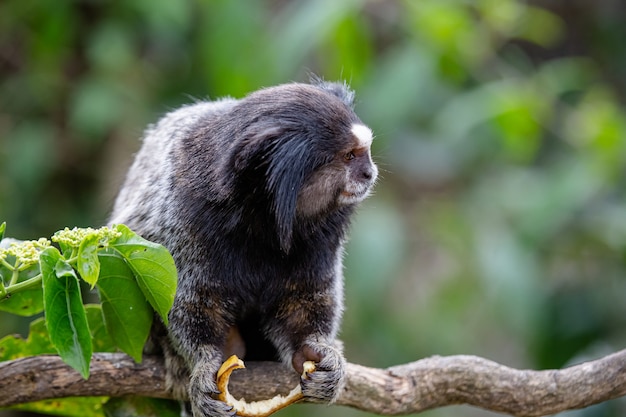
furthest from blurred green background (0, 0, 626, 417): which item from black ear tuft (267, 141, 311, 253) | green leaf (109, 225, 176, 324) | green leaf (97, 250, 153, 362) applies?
green leaf (109, 225, 176, 324)

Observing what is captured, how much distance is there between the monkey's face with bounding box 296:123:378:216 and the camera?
8.58ft

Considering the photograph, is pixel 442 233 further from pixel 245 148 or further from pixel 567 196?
pixel 245 148

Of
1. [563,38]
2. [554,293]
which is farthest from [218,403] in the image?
[563,38]

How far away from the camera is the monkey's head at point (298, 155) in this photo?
2.53 m

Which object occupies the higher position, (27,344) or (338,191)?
(338,191)

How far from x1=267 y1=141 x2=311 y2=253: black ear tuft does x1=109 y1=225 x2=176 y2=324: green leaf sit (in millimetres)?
439

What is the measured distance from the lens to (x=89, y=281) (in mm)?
2012

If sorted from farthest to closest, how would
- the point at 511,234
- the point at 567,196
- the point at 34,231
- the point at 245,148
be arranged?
the point at 34,231 < the point at 511,234 < the point at 567,196 < the point at 245,148

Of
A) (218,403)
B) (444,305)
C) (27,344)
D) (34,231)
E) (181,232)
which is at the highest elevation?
(34,231)

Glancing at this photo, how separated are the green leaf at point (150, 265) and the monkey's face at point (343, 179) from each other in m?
0.55

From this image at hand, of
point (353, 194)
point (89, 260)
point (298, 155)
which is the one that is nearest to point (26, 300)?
point (89, 260)

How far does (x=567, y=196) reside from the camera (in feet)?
14.3

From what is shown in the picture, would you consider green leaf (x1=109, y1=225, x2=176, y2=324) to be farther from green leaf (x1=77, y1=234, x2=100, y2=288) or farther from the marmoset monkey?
the marmoset monkey

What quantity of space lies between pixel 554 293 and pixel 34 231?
277 centimetres
